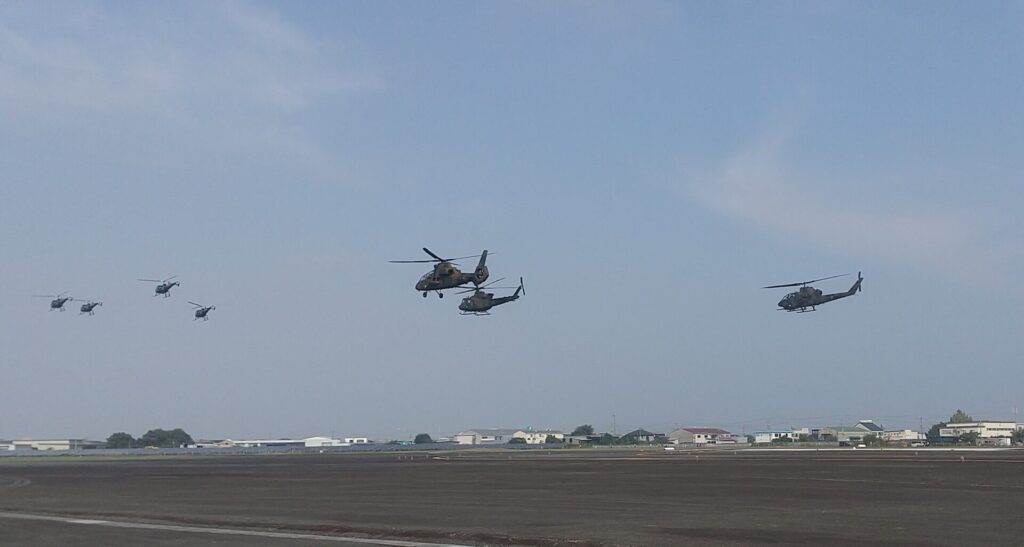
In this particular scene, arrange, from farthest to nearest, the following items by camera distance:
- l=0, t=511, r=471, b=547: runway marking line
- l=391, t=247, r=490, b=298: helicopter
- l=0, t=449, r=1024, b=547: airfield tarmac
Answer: l=391, t=247, r=490, b=298: helicopter → l=0, t=449, r=1024, b=547: airfield tarmac → l=0, t=511, r=471, b=547: runway marking line

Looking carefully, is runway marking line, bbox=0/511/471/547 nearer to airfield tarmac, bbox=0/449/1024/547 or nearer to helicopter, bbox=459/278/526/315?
airfield tarmac, bbox=0/449/1024/547

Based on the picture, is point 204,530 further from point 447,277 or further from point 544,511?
point 447,277

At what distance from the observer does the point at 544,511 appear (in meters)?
32.1

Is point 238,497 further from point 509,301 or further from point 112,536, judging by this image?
point 509,301

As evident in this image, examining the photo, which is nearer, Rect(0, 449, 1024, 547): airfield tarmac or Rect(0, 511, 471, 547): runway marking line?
Rect(0, 511, 471, 547): runway marking line

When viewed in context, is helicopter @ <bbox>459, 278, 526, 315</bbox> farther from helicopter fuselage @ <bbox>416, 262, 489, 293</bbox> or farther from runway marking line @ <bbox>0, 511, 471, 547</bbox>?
runway marking line @ <bbox>0, 511, 471, 547</bbox>

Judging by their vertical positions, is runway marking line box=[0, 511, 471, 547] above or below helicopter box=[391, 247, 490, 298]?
below

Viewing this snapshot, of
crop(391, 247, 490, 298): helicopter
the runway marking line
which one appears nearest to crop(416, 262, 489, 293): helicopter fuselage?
crop(391, 247, 490, 298): helicopter

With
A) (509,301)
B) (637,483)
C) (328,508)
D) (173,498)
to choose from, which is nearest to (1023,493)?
(637,483)

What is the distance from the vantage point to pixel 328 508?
34.8 m

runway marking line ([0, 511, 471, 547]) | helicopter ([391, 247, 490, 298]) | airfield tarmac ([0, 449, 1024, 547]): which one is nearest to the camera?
runway marking line ([0, 511, 471, 547])

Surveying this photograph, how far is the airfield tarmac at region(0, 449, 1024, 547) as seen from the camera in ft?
81.5

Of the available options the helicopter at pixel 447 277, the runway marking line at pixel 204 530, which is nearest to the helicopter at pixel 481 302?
the helicopter at pixel 447 277

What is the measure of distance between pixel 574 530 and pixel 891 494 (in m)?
16.8
